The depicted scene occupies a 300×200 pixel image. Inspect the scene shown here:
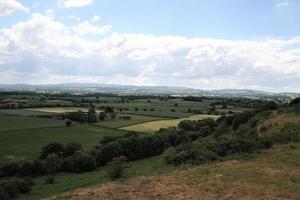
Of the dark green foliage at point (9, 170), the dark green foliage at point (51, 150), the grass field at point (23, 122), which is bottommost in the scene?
the dark green foliage at point (9, 170)

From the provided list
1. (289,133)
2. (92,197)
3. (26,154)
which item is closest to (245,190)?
(92,197)

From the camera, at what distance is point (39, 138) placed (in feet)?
236

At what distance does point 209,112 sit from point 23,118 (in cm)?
5550

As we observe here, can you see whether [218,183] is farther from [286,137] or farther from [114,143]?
[114,143]

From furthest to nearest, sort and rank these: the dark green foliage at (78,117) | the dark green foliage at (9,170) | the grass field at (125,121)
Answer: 1. the dark green foliage at (78,117)
2. the grass field at (125,121)
3. the dark green foliage at (9,170)

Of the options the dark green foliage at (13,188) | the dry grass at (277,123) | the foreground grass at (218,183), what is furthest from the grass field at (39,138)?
the foreground grass at (218,183)

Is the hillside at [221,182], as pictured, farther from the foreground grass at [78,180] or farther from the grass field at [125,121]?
the grass field at [125,121]

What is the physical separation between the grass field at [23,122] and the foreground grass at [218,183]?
2345 inches

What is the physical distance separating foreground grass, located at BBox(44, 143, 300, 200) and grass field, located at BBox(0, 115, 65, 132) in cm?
5957

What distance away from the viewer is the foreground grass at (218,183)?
2095 cm

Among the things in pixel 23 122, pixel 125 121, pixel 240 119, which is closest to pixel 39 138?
pixel 23 122

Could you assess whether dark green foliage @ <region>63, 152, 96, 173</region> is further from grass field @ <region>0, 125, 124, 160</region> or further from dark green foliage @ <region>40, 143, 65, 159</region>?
grass field @ <region>0, 125, 124, 160</region>

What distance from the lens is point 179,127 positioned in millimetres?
81875

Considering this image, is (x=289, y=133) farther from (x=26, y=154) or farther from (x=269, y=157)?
(x=26, y=154)
